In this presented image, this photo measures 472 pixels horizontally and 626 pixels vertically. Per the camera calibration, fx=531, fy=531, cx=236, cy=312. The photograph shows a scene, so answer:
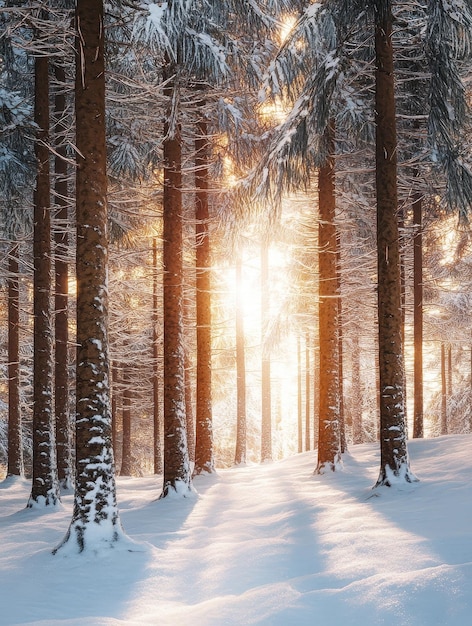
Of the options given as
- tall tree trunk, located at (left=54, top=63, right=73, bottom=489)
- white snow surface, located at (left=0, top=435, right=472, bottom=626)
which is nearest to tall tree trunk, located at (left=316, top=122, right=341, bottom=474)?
white snow surface, located at (left=0, top=435, right=472, bottom=626)

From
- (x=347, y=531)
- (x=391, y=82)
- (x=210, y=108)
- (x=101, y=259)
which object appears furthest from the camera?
(x=210, y=108)

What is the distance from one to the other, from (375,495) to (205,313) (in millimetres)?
6940

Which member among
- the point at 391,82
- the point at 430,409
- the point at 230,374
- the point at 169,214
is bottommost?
the point at 430,409

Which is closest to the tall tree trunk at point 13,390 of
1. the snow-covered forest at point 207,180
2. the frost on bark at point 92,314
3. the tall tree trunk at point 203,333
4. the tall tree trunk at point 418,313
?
the snow-covered forest at point 207,180

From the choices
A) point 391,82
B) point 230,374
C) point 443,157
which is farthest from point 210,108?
point 230,374

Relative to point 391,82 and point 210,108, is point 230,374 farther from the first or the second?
point 391,82

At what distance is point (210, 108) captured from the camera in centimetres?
1273

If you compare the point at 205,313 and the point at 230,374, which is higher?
the point at 205,313

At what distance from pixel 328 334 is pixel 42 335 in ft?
20.2

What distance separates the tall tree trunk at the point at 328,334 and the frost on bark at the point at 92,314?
20.5 feet

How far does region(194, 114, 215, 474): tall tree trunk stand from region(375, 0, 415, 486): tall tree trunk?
536cm

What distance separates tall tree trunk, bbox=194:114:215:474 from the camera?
1365 cm

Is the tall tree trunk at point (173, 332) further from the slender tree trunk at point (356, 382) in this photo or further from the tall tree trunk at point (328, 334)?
the slender tree trunk at point (356, 382)

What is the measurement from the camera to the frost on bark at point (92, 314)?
6.52 meters
